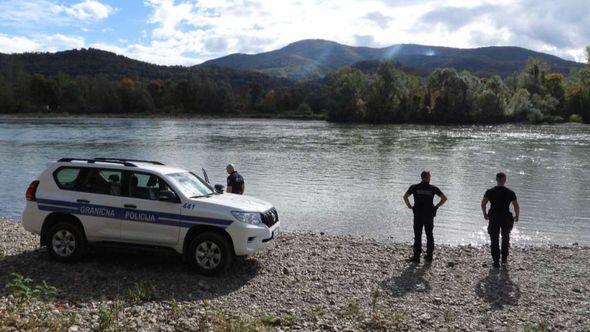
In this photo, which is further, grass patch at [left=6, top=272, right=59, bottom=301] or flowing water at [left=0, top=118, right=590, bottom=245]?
flowing water at [left=0, top=118, right=590, bottom=245]

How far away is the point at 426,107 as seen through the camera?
115 metres

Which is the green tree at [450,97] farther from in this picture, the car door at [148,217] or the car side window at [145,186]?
the car door at [148,217]

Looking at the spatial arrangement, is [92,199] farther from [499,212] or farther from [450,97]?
[450,97]

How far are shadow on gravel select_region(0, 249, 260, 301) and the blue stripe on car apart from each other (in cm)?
71

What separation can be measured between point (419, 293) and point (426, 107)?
10992 cm

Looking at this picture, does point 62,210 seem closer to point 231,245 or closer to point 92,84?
point 231,245

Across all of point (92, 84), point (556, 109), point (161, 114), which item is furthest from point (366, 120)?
point (92, 84)

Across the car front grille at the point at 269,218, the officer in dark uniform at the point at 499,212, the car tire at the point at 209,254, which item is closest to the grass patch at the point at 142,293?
the car tire at the point at 209,254

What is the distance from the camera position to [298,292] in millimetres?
8805

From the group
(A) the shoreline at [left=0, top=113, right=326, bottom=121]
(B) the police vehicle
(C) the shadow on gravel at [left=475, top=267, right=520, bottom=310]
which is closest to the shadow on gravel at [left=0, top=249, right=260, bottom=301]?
(B) the police vehicle

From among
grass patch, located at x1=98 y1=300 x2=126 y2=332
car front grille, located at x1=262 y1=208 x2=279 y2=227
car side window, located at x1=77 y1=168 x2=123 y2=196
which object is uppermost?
car side window, located at x1=77 y1=168 x2=123 y2=196

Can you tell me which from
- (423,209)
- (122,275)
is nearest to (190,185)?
(122,275)

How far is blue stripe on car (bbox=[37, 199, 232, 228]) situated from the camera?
9242 mm

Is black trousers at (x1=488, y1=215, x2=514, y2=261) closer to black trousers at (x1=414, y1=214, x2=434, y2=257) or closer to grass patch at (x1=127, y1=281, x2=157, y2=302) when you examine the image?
black trousers at (x1=414, y1=214, x2=434, y2=257)
